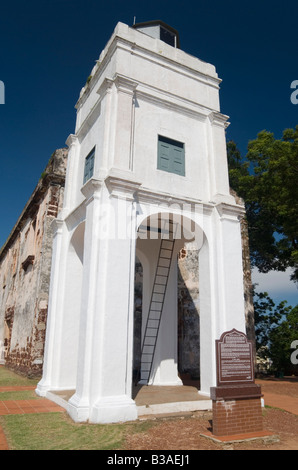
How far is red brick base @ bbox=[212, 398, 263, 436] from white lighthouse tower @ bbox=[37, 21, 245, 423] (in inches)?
64.4

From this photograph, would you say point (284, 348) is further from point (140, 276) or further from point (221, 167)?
point (221, 167)

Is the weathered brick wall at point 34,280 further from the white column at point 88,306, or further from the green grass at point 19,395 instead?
the white column at point 88,306

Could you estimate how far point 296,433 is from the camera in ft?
18.6

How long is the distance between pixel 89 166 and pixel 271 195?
8.75 metres

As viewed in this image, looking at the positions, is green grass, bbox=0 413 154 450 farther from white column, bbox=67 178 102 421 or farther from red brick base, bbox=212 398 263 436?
red brick base, bbox=212 398 263 436

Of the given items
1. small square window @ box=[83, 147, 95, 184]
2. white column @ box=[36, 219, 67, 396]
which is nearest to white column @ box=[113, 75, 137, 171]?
small square window @ box=[83, 147, 95, 184]

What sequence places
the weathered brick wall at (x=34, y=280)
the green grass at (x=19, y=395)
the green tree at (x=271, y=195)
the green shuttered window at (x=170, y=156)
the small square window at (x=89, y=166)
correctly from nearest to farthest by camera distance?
the green grass at (x=19, y=395) < the green shuttered window at (x=170, y=156) < the small square window at (x=89, y=166) < the weathered brick wall at (x=34, y=280) < the green tree at (x=271, y=195)

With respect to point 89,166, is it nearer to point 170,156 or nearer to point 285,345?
point 170,156

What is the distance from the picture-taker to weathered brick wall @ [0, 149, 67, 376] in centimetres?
1115

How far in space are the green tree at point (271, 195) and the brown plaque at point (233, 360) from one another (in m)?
7.83

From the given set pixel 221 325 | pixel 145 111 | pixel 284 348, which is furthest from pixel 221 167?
pixel 284 348

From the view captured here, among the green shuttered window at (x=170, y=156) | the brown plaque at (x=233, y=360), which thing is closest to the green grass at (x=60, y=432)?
the brown plaque at (x=233, y=360)

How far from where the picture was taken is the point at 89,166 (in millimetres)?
9156

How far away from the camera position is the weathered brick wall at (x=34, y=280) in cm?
1115
